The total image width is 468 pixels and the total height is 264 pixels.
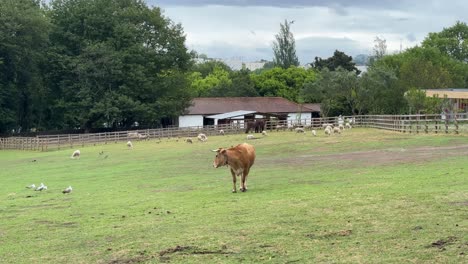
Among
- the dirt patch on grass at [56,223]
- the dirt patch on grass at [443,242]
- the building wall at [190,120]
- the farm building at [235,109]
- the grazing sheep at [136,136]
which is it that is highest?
the farm building at [235,109]

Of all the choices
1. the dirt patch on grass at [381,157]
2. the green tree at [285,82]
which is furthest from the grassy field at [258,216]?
the green tree at [285,82]

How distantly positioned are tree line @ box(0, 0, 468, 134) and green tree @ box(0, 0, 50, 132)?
11 centimetres

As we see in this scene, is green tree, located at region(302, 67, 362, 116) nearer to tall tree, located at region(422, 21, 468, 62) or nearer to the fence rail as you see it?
the fence rail

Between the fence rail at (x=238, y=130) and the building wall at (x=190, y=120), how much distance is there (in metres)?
14.5

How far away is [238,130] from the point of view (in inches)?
2345

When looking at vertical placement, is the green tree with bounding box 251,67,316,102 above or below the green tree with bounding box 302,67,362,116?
above

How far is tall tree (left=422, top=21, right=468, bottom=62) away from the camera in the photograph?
102562 mm

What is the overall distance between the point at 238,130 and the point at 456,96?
21.8m

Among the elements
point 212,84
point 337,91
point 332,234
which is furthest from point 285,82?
point 332,234

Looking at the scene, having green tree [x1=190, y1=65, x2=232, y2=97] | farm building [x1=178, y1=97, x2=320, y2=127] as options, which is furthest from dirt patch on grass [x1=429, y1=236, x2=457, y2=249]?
green tree [x1=190, y1=65, x2=232, y2=97]

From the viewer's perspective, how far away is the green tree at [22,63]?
61.3m

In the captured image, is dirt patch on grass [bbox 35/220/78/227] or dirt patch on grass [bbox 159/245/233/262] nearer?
dirt patch on grass [bbox 159/245/233/262]

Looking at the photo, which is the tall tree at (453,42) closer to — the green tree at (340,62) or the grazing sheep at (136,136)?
the green tree at (340,62)

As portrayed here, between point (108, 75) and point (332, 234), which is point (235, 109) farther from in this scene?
point (332, 234)
